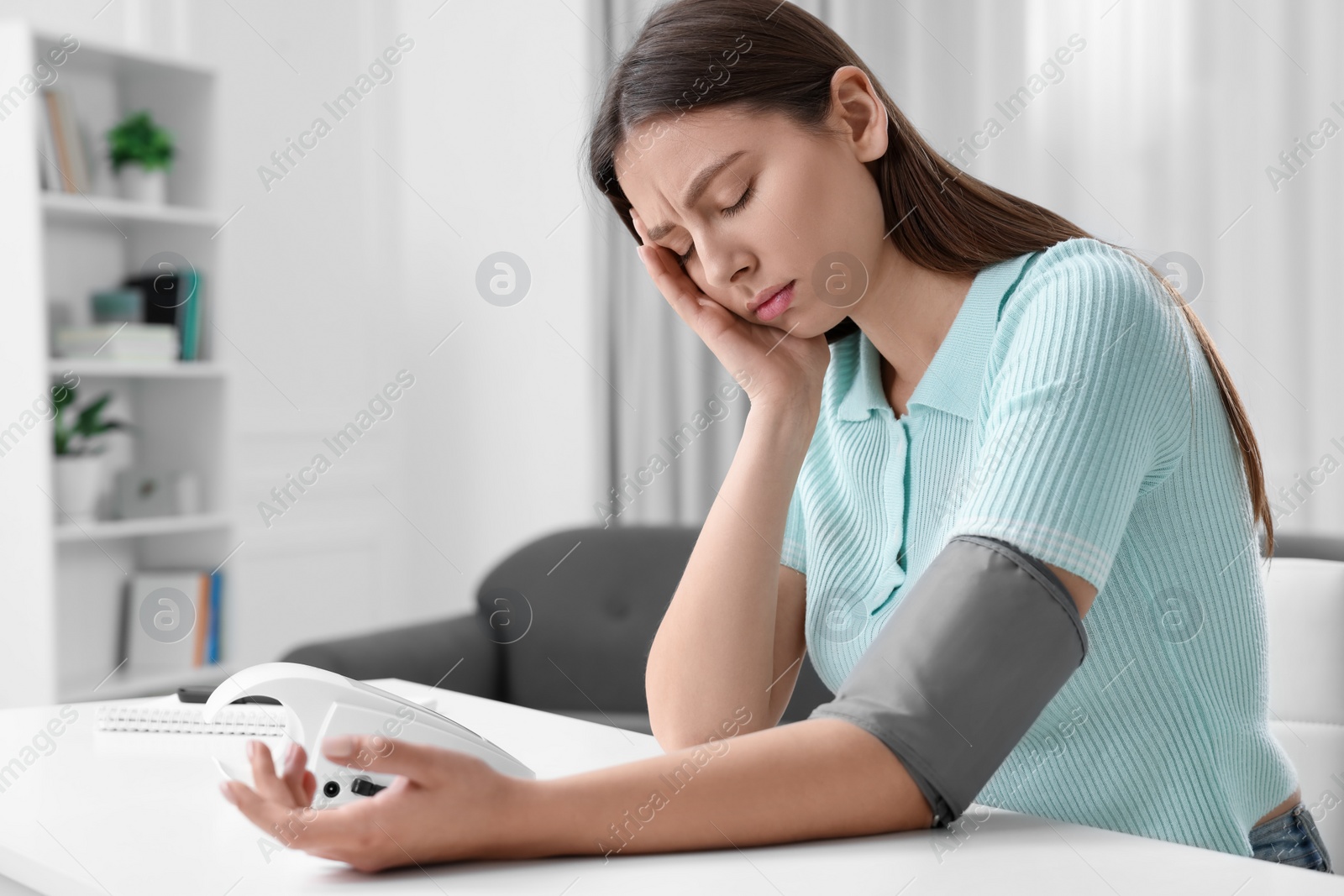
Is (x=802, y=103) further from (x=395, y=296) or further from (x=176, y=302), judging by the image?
(x=395, y=296)

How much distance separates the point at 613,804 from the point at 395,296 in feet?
11.3

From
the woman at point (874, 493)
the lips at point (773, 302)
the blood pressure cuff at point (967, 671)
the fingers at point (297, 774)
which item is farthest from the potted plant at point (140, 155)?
the blood pressure cuff at point (967, 671)

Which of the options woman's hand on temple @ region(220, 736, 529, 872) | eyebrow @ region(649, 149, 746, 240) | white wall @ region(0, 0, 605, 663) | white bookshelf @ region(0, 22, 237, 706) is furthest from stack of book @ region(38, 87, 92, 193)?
woman's hand on temple @ region(220, 736, 529, 872)

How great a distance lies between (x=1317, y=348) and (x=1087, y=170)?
60 centimetres

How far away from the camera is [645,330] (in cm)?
325

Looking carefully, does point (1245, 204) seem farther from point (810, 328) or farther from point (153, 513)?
point (153, 513)

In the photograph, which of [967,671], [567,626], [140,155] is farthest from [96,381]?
[967,671]

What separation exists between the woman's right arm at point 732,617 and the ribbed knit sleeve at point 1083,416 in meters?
0.28

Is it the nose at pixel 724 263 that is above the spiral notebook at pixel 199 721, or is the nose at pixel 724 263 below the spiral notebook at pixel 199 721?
above

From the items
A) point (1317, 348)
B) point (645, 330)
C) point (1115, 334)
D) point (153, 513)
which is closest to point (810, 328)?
point (1115, 334)

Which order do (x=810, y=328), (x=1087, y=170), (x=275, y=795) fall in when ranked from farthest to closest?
(x=1087, y=170) → (x=810, y=328) → (x=275, y=795)

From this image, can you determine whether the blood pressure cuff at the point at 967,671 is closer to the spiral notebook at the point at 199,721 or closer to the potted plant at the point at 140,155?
the spiral notebook at the point at 199,721

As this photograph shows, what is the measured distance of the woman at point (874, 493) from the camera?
0.72 m

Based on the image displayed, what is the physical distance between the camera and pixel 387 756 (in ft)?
2.18
